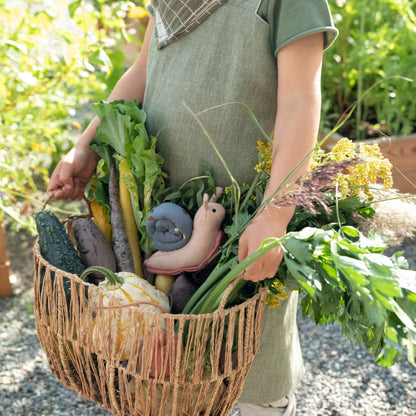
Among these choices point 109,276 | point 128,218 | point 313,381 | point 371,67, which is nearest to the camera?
point 109,276

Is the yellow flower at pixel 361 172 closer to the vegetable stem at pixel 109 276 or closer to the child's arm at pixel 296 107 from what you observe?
the child's arm at pixel 296 107

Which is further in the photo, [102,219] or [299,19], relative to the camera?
[102,219]

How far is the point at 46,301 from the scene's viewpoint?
1.21 meters

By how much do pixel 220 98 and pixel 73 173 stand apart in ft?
1.51

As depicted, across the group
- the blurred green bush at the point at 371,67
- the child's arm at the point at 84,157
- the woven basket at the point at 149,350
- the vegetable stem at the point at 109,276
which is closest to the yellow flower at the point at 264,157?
the woven basket at the point at 149,350

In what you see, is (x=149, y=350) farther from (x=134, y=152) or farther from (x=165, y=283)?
(x=134, y=152)

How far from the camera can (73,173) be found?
1.41m

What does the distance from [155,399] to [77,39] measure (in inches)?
67.5

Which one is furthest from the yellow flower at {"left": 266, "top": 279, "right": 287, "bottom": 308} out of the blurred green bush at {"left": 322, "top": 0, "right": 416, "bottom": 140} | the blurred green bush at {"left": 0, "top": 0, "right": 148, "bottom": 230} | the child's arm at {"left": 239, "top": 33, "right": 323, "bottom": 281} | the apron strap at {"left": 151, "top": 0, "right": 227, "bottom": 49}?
the blurred green bush at {"left": 322, "top": 0, "right": 416, "bottom": 140}

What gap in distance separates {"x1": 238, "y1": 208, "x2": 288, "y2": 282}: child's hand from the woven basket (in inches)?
2.7

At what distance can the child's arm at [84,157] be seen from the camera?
4.62 ft

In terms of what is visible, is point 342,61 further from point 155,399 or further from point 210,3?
point 155,399

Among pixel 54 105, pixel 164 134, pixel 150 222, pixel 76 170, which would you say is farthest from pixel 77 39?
pixel 150 222

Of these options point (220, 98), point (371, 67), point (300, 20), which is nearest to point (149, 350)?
point (220, 98)
